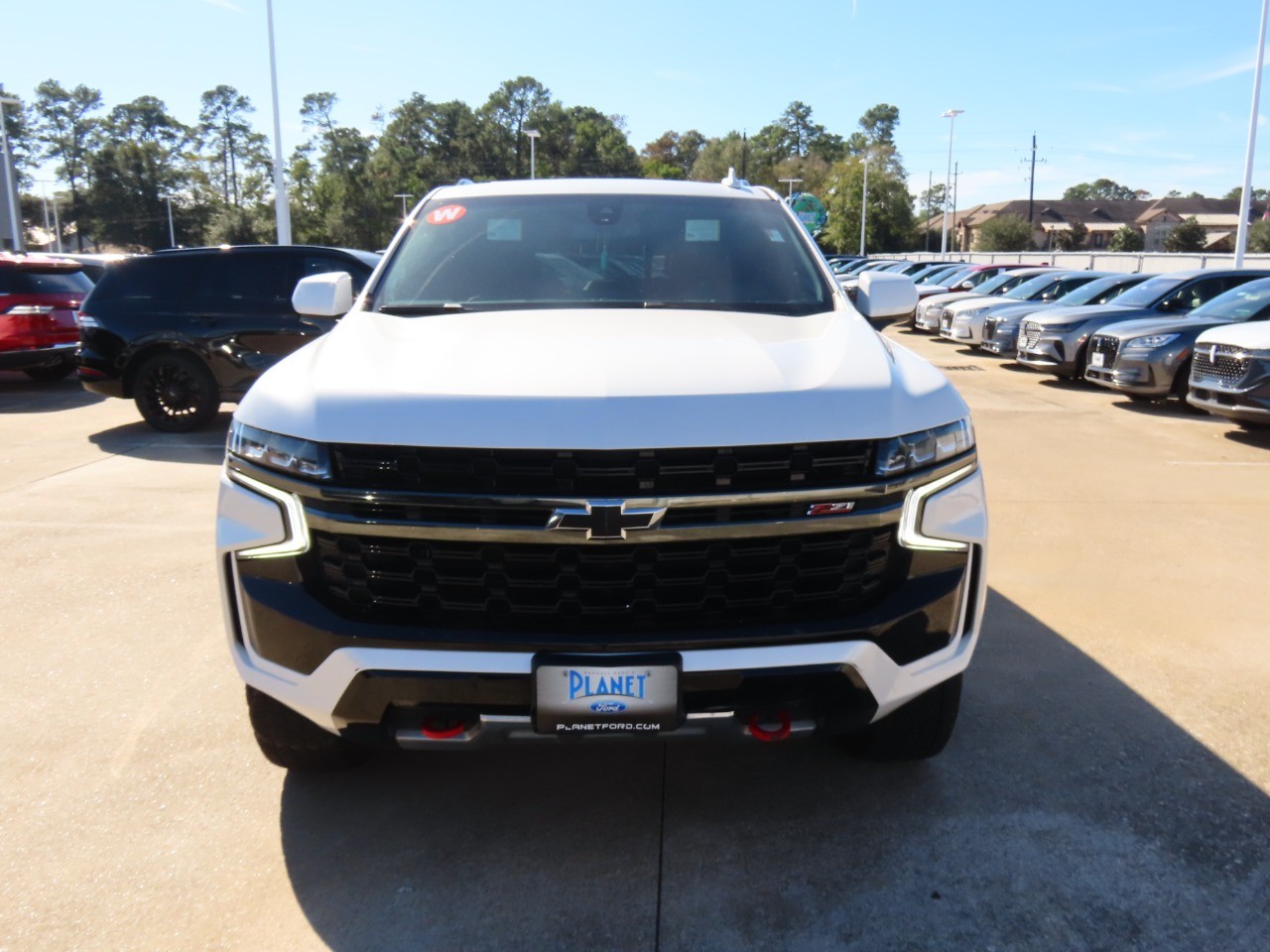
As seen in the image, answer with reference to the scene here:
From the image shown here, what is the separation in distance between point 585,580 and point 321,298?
6.67 ft

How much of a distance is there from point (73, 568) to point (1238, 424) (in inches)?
424

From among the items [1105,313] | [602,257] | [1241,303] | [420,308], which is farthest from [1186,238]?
[420,308]

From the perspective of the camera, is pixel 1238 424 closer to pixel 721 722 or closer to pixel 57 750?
pixel 721 722

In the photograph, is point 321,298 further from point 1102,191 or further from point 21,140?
point 1102,191

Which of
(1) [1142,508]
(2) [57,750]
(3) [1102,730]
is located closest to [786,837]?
(3) [1102,730]

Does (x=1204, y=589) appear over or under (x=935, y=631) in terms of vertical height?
under

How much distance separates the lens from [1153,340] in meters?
12.1

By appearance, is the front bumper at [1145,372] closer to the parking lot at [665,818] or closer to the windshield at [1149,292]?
the windshield at [1149,292]

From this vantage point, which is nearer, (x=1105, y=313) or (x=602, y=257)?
(x=602, y=257)

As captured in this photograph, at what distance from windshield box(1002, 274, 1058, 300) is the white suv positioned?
18.0 meters

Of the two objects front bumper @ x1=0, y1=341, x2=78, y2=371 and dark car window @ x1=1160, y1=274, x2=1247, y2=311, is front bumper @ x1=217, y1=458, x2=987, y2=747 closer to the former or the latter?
front bumper @ x1=0, y1=341, x2=78, y2=371

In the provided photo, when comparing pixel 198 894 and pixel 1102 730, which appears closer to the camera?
pixel 198 894

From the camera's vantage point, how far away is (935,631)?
274 cm

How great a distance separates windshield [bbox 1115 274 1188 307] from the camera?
47.0 ft
